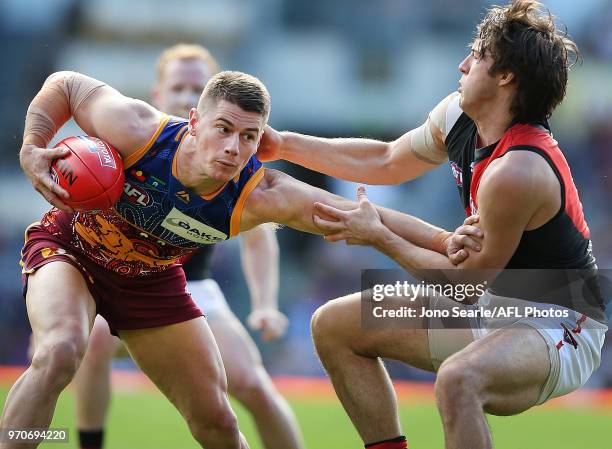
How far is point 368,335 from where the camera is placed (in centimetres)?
488

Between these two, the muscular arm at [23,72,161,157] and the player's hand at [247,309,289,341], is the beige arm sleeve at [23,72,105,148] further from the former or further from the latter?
the player's hand at [247,309,289,341]

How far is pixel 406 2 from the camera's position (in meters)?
18.0

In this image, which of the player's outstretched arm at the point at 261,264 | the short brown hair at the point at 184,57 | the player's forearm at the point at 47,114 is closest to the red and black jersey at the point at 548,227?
the player's forearm at the point at 47,114

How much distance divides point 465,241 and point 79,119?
2.04 metres

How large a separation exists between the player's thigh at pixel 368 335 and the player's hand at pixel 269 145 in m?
0.99

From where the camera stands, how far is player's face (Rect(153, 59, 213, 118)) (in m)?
6.98

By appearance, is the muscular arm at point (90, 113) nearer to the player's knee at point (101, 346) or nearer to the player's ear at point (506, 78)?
the player's ear at point (506, 78)

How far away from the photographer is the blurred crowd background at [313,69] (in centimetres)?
1455

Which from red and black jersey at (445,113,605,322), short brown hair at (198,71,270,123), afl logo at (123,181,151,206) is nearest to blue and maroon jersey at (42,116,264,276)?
afl logo at (123,181,151,206)

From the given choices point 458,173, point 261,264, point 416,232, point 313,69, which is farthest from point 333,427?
point 313,69

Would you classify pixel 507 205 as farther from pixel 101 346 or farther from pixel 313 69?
pixel 313 69

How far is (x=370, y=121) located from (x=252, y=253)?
34.4 ft

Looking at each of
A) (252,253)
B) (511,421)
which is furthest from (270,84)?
(252,253)

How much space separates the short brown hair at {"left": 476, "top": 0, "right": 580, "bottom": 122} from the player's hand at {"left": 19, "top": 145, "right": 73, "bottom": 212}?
216cm
